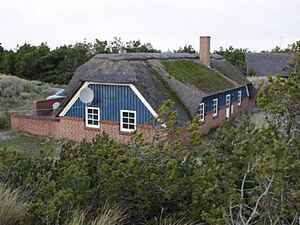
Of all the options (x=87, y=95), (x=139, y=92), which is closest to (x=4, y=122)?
(x=87, y=95)

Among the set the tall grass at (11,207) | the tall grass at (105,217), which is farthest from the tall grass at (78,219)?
the tall grass at (11,207)

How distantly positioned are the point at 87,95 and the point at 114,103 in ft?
3.94

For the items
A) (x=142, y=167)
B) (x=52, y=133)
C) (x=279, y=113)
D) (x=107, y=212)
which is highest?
(x=279, y=113)

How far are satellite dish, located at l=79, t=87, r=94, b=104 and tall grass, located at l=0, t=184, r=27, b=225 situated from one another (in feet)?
44.7

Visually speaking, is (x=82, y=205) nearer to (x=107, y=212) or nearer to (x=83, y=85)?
(x=107, y=212)

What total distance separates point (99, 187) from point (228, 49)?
159 feet

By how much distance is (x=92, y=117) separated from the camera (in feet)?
63.0

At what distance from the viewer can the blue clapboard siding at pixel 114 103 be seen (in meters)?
18.0

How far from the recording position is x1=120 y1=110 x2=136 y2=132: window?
59.8 feet

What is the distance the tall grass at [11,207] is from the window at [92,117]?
45.5ft

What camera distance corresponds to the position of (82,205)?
5.05 m

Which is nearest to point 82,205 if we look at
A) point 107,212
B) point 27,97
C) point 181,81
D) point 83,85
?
point 107,212

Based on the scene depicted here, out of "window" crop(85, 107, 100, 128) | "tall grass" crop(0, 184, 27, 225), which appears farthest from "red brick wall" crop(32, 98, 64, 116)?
"tall grass" crop(0, 184, 27, 225)

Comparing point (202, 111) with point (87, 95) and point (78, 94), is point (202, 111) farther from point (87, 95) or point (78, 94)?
point (78, 94)
